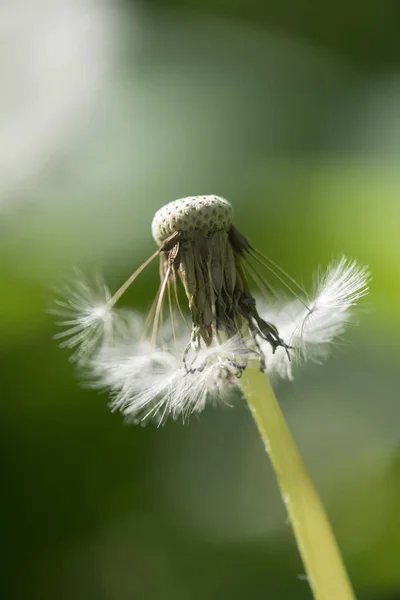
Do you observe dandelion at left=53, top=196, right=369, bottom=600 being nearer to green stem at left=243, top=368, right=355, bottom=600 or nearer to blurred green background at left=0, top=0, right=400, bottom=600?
green stem at left=243, top=368, right=355, bottom=600

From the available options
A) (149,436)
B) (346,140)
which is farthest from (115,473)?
(346,140)

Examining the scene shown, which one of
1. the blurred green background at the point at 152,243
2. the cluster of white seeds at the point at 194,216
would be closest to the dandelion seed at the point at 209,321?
the cluster of white seeds at the point at 194,216

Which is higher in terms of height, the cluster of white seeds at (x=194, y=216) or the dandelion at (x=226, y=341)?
the cluster of white seeds at (x=194, y=216)

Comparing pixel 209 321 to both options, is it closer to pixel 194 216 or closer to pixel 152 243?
pixel 194 216

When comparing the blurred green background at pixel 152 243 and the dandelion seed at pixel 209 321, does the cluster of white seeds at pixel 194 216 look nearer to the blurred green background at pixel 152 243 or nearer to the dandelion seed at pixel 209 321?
the dandelion seed at pixel 209 321

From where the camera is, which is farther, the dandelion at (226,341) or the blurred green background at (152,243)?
the blurred green background at (152,243)

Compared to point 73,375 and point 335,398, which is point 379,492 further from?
point 73,375
